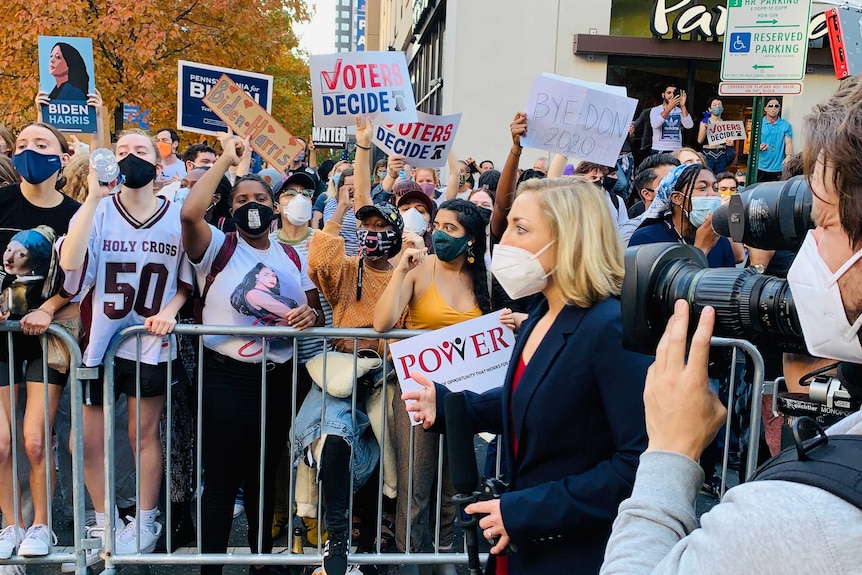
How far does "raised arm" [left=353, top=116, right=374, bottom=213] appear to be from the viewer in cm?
484

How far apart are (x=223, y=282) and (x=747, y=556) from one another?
11.2 feet

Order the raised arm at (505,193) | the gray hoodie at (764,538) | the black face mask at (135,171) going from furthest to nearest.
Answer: the raised arm at (505,193)
the black face mask at (135,171)
the gray hoodie at (764,538)

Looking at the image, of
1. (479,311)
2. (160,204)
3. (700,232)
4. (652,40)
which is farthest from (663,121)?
(160,204)

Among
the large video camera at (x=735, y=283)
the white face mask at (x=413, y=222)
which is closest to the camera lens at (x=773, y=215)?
the large video camera at (x=735, y=283)

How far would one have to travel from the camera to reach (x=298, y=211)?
4.94 m

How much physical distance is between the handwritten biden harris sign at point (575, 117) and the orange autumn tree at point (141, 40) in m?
12.1

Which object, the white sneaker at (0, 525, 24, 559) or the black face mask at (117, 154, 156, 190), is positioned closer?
the white sneaker at (0, 525, 24, 559)

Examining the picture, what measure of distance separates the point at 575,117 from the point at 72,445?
12.1ft

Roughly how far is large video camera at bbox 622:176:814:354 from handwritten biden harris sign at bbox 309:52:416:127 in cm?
455

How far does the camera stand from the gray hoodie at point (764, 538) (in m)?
0.95

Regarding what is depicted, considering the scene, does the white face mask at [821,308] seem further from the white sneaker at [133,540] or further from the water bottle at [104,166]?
the white sneaker at [133,540]

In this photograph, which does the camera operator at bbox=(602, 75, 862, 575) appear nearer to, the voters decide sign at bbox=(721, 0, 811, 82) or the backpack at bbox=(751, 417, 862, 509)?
the backpack at bbox=(751, 417, 862, 509)

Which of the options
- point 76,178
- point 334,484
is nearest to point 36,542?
point 334,484

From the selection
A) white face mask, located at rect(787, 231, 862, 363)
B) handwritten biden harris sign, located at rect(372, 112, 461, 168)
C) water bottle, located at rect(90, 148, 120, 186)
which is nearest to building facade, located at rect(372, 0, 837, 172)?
handwritten biden harris sign, located at rect(372, 112, 461, 168)
